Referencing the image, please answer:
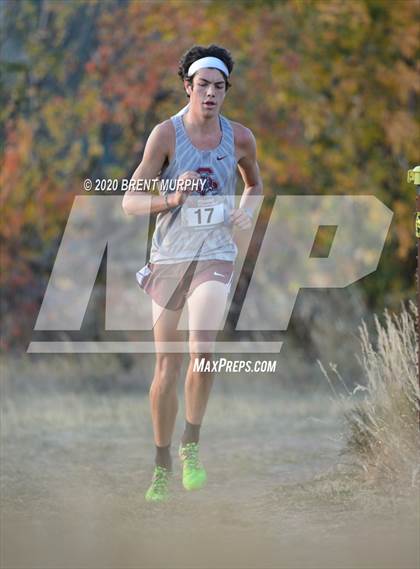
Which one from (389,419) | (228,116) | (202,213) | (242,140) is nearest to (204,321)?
(202,213)

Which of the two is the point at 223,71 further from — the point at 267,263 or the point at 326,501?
the point at 267,263

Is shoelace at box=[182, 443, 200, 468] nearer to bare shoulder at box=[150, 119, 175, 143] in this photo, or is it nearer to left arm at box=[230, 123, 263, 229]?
left arm at box=[230, 123, 263, 229]

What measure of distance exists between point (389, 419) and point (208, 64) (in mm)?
2808

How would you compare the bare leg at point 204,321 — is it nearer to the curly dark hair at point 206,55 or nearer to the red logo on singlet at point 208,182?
the red logo on singlet at point 208,182

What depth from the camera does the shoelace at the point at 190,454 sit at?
6.55 meters

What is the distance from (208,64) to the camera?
6.20 meters

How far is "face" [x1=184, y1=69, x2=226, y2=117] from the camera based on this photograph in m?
6.17

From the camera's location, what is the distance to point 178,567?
6539mm

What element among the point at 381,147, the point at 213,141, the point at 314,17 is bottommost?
the point at 213,141

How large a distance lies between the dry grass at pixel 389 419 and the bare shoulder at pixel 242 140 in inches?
66.5

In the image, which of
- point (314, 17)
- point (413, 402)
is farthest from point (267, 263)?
point (413, 402)

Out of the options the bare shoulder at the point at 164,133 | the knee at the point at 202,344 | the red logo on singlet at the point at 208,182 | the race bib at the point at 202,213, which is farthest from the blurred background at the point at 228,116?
the bare shoulder at the point at 164,133

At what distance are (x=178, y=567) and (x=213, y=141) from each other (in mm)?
2189

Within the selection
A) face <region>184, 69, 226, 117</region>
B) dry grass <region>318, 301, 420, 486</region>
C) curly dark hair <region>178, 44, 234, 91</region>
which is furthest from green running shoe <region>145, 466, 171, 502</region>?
curly dark hair <region>178, 44, 234, 91</region>
